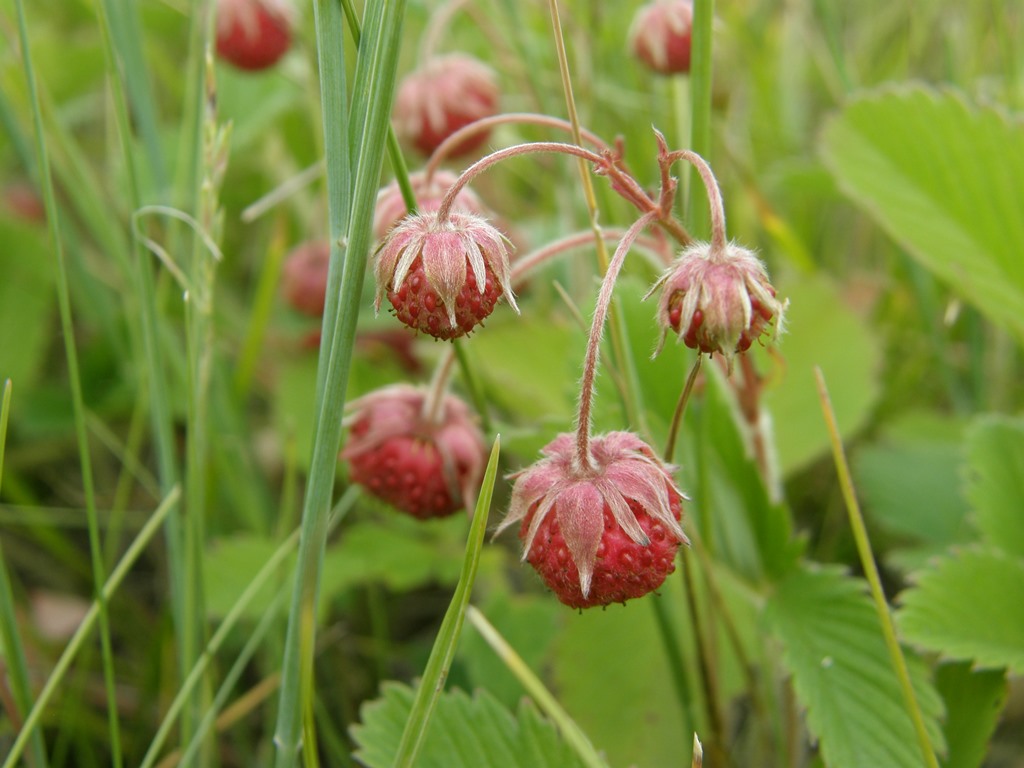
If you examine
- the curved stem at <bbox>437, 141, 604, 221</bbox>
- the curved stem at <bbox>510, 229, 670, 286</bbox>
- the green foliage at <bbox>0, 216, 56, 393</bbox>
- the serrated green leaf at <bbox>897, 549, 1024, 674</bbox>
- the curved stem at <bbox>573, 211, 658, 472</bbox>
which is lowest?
the serrated green leaf at <bbox>897, 549, 1024, 674</bbox>

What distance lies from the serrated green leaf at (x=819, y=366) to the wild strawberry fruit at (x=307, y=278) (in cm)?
86

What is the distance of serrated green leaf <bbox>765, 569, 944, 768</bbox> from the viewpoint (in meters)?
1.00

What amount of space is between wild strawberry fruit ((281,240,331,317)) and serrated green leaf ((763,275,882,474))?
0.86m

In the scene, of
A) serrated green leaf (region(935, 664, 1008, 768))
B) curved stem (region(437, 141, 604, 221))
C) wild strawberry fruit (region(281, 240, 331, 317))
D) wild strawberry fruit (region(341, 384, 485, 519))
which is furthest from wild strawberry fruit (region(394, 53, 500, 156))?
serrated green leaf (region(935, 664, 1008, 768))

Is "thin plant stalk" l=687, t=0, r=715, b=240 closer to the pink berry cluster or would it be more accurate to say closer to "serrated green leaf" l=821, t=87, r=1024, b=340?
the pink berry cluster

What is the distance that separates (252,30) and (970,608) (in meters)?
1.49

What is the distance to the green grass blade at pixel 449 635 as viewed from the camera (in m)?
0.81

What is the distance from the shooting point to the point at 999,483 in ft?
4.03

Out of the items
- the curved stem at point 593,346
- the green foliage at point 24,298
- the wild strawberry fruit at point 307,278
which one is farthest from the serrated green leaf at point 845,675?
the green foliage at point 24,298

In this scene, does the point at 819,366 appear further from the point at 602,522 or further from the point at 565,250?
the point at 602,522

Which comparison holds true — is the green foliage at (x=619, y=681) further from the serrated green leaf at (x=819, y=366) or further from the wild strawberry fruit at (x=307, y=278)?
the wild strawberry fruit at (x=307, y=278)

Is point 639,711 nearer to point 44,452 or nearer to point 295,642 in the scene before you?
point 295,642

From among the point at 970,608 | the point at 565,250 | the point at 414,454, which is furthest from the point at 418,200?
the point at 970,608

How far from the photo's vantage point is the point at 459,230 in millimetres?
875
